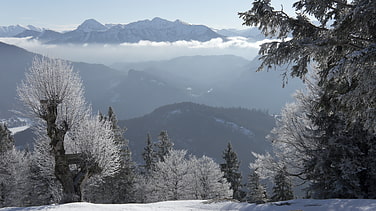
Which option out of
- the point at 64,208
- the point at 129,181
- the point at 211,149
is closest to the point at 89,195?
the point at 129,181

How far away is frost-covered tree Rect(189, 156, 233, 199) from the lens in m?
34.9

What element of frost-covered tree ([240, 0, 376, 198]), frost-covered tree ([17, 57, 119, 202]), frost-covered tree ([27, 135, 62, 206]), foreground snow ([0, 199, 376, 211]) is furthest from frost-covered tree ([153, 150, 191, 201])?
foreground snow ([0, 199, 376, 211])

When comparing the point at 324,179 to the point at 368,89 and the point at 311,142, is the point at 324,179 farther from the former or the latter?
the point at 368,89

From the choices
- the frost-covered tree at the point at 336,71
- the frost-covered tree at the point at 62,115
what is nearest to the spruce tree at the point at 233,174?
the frost-covered tree at the point at 336,71

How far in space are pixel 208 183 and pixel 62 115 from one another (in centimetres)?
2357

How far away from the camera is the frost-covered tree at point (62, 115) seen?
1577 centimetres

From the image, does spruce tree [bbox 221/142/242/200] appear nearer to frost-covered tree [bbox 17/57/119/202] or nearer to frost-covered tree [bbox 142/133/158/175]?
frost-covered tree [bbox 142/133/158/175]

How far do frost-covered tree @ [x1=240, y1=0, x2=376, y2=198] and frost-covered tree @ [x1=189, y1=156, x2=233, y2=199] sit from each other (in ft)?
63.3

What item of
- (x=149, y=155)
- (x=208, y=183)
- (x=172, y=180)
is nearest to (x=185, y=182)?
(x=172, y=180)

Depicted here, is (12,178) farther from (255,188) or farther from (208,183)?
(255,188)

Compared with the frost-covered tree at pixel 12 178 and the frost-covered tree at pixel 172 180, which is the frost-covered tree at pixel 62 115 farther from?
the frost-covered tree at pixel 172 180

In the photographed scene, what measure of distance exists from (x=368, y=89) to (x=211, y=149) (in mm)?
183719

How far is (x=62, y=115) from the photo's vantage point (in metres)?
16.5

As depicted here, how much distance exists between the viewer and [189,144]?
196 meters
